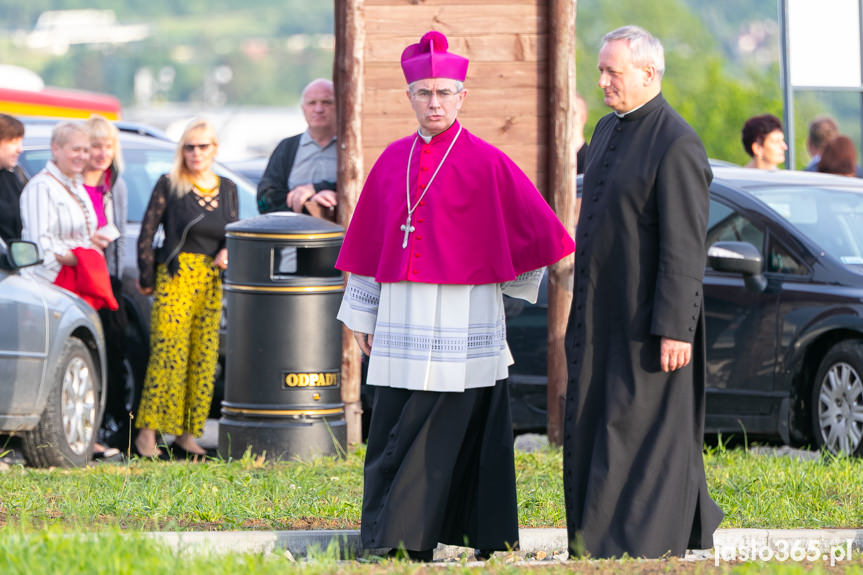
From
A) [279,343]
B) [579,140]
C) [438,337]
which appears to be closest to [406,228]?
[438,337]

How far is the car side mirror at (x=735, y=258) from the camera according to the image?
914 cm

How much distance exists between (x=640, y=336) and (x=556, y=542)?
118 cm

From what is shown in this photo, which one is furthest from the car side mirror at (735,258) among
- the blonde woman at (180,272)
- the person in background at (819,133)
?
the person in background at (819,133)

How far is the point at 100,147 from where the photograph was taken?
33.2 ft

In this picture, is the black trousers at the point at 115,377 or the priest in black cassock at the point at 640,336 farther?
the black trousers at the point at 115,377

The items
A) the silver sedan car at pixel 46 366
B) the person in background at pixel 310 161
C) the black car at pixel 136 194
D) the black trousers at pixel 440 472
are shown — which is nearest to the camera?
the black trousers at pixel 440 472

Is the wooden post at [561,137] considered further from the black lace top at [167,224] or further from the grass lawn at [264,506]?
the black lace top at [167,224]

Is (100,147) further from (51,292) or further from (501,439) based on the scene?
(501,439)

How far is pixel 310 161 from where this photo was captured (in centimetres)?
951

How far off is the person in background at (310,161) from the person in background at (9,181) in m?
1.53

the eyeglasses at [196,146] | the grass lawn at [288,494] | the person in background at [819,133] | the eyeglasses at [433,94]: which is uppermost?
the person in background at [819,133]

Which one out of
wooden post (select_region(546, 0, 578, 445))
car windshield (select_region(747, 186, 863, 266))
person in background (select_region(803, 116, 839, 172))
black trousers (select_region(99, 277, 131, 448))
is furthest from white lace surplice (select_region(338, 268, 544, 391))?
person in background (select_region(803, 116, 839, 172))

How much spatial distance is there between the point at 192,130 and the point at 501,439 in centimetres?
451

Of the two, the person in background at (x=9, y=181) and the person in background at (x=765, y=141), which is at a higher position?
the person in background at (x=765, y=141)
